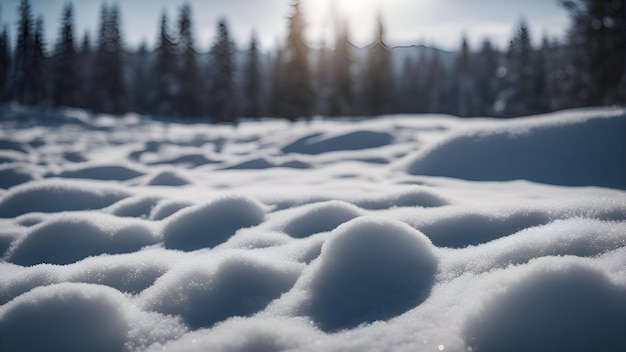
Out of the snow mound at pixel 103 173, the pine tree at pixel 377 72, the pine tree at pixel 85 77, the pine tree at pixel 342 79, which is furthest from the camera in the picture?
the pine tree at pixel 377 72

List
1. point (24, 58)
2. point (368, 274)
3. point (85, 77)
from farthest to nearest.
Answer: point (85, 77)
point (24, 58)
point (368, 274)

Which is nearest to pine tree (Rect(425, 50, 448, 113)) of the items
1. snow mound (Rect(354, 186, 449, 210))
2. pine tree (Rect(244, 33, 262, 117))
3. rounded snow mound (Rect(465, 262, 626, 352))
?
pine tree (Rect(244, 33, 262, 117))

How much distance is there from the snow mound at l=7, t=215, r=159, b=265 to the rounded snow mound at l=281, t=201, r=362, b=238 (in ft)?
2.67

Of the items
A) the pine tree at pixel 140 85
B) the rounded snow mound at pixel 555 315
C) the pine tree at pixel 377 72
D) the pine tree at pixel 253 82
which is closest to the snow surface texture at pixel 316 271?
the rounded snow mound at pixel 555 315

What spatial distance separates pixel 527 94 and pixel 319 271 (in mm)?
35335

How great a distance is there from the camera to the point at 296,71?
26.0m

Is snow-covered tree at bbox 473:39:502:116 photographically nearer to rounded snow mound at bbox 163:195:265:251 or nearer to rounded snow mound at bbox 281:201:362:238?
rounded snow mound at bbox 281:201:362:238

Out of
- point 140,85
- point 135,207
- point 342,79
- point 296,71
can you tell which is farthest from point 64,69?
point 135,207

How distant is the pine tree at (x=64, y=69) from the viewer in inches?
1086

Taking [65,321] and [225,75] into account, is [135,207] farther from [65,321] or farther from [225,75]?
[225,75]

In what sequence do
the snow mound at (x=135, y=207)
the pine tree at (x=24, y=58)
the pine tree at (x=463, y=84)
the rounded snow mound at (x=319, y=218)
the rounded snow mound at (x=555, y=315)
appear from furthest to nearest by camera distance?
the pine tree at (x=463, y=84)
the pine tree at (x=24, y=58)
the snow mound at (x=135, y=207)
the rounded snow mound at (x=319, y=218)
the rounded snow mound at (x=555, y=315)

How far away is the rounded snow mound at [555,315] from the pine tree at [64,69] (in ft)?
109

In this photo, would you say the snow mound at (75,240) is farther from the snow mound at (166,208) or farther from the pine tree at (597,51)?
the pine tree at (597,51)

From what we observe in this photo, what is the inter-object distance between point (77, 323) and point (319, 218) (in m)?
1.31
